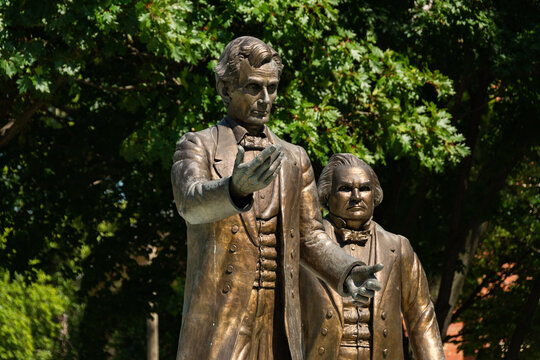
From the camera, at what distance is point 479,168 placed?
61.8ft

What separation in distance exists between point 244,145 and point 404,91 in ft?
26.4

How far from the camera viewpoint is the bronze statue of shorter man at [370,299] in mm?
7445

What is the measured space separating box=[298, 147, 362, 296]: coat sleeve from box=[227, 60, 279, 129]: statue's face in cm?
33

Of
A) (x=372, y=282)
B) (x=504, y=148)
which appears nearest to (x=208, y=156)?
(x=372, y=282)

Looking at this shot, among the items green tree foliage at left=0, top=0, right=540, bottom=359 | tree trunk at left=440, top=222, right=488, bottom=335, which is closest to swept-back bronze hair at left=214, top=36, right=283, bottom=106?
green tree foliage at left=0, top=0, right=540, bottom=359

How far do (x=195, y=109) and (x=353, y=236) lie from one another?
525cm

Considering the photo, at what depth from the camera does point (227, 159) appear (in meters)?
5.49

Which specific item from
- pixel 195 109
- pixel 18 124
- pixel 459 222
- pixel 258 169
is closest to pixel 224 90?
pixel 258 169

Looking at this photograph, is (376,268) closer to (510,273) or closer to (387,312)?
(387,312)

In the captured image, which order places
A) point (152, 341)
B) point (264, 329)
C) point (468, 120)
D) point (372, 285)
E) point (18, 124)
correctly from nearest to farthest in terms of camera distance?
point (372, 285) → point (264, 329) → point (18, 124) → point (468, 120) → point (152, 341)

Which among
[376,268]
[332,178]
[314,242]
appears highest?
[332,178]

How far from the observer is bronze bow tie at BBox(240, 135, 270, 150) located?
5559 mm

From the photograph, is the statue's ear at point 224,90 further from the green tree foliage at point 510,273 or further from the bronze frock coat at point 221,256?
the green tree foliage at point 510,273

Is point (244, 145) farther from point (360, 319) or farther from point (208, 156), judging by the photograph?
point (360, 319)
